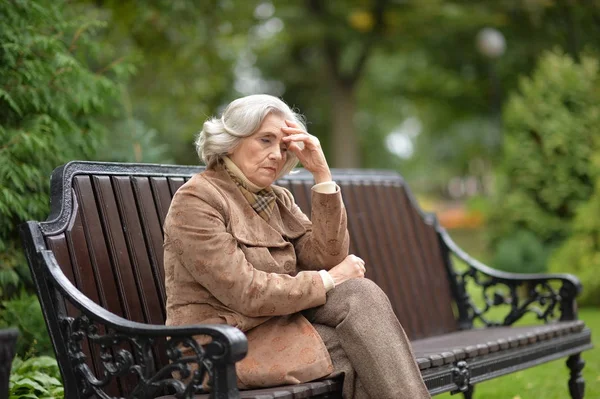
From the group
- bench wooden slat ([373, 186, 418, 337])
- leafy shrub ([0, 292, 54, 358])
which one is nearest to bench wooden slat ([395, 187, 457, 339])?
bench wooden slat ([373, 186, 418, 337])

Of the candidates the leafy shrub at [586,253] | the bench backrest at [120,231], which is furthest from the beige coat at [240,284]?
the leafy shrub at [586,253]

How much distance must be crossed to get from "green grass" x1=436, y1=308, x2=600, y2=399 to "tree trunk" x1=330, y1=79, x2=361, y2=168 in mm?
14636

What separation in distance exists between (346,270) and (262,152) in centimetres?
60

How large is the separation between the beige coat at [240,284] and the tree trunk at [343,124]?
59.8 ft

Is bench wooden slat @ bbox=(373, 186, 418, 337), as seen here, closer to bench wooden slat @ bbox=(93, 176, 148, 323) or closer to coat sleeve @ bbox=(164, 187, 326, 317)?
bench wooden slat @ bbox=(93, 176, 148, 323)

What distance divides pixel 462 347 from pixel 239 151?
164 centimetres

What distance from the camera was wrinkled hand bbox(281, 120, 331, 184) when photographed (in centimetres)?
384

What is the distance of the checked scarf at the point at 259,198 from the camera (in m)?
3.82

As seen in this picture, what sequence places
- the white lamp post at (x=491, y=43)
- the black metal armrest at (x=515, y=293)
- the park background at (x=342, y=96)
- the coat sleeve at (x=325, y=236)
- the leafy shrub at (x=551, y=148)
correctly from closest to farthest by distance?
the coat sleeve at (x=325, y=236)
the park background at (x=342, y=96)
the black metal armrest at (x=515, y=293)
the leafy shrub at (x=551, y=148)
the white lamp post at (x=491, y=43)

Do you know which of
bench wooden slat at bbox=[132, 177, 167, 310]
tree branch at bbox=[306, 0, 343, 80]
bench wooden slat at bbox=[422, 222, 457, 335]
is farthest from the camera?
tree branch at bbox=[306, 0, 343, 80]

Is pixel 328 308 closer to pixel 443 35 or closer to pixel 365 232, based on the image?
pixel 365 232

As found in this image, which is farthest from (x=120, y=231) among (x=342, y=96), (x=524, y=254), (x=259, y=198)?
(x=342, y=96)

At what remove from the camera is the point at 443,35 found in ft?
76.5

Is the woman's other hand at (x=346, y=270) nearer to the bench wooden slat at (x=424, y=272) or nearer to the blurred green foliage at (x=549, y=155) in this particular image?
the bench wooden slat at (x=424, y=272)
